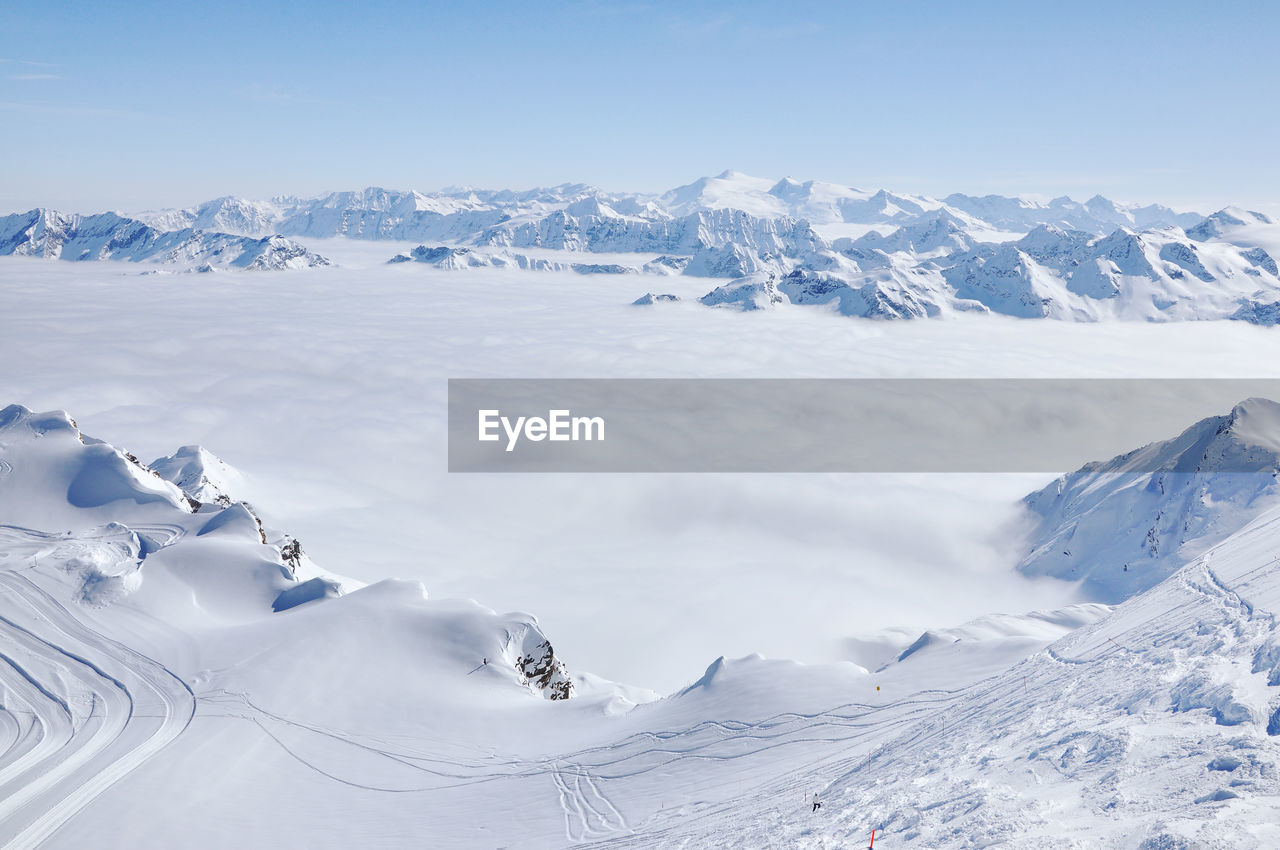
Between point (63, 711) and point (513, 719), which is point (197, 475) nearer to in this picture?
point (63, 711)

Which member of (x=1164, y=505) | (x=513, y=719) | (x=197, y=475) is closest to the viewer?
(x=513, y=719)

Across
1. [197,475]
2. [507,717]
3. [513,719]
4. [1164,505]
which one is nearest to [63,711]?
[507,717]

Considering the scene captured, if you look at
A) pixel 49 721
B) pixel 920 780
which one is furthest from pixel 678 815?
pixel 49 721

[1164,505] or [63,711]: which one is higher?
[63,711]

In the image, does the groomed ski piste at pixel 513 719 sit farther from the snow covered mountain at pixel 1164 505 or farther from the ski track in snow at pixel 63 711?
the snow covered mountain at pixel 1164 505

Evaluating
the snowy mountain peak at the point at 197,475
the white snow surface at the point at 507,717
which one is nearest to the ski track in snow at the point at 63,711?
the white snow surface at the point at 507,717

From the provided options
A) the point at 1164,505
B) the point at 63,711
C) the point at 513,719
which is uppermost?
the point at 63,711

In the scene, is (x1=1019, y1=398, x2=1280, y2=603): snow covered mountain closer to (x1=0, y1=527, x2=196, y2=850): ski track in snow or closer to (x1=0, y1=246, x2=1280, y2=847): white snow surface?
(x1=0, y1=246, x2=1280, y2=847): white snow surface

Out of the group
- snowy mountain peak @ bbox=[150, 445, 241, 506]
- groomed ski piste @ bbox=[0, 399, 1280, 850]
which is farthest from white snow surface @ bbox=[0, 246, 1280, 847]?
snowy mountain peak @ bbox=[150, 445, 241, 506]

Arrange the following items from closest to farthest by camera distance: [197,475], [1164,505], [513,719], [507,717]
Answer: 1. [513,719]
2. [507,717]
3. [197,475]
4. [1164,505]
